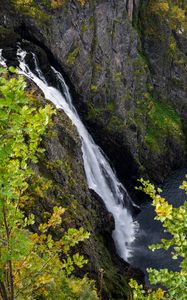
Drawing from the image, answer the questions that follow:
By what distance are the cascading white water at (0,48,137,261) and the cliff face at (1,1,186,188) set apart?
10.2 ft

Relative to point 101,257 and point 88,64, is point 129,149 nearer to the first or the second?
point 88,64

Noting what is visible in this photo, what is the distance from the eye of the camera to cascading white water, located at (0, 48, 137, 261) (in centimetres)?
3203

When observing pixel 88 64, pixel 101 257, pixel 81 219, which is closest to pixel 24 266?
pixel 81 219

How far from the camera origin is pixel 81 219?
23.0 meters

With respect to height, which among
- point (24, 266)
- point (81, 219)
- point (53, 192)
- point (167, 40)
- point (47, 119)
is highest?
point (47, 119)

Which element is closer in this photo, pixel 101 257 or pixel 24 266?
pixel 24 266

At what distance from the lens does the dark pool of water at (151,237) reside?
31.2m

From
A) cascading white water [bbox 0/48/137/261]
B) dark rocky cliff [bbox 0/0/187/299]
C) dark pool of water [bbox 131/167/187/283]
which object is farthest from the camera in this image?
cascading white water [bbox 0/48/137/261]

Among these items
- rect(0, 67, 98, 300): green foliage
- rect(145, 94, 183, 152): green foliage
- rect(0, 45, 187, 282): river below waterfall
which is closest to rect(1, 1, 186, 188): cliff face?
rect(145, 94, 183, 152): green foliage

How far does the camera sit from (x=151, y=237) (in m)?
35.3

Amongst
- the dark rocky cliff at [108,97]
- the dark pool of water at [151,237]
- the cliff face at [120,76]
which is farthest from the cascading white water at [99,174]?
the cliff face at [120,76]

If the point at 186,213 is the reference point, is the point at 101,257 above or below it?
below

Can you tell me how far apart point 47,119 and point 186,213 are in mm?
2642

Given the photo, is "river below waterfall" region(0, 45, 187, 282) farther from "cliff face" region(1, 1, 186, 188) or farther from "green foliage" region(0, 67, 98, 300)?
"green foliage" region(0, 67, 98, 300)
